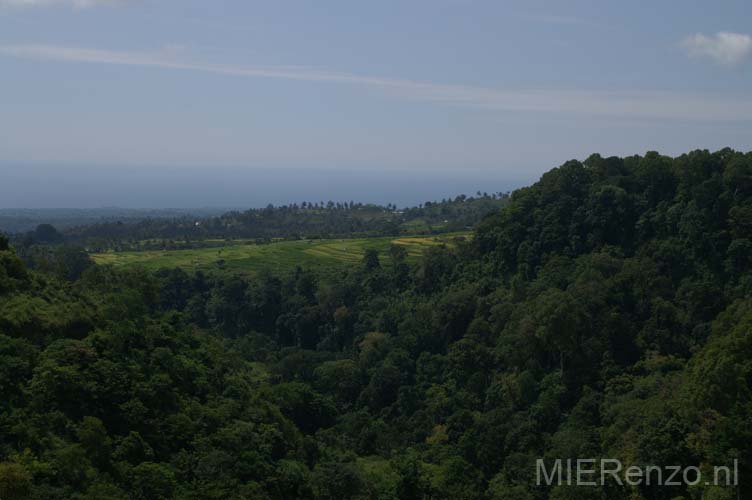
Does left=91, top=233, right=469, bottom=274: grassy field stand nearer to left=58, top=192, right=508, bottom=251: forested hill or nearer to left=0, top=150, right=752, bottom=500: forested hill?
left=58, top=192, right=508, bottom=251: forested hill

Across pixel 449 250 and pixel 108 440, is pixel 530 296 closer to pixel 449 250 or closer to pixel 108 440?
pixel 449 250

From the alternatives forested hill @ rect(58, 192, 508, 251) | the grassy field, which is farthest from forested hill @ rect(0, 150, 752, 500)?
forested hill @ rect(58, 192, 508, 251)

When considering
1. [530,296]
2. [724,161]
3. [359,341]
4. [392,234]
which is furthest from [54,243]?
[724,161]

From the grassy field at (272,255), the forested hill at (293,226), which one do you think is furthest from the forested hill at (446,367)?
the forested hill at (293,226)

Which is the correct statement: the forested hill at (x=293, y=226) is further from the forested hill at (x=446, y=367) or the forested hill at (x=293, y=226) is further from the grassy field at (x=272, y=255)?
the forested hill at (x=446, y=367)

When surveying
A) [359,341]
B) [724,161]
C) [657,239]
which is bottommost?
[359,341]

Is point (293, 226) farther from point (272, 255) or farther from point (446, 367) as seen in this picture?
point (446, 367)
